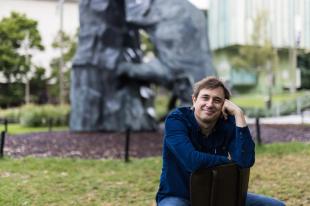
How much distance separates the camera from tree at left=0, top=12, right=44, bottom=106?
117 feet

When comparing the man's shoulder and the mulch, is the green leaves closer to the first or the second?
the mulch

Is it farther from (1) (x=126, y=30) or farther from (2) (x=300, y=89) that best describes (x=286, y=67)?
(1) (x=126, y=30)

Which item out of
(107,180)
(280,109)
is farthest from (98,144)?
(280,109)

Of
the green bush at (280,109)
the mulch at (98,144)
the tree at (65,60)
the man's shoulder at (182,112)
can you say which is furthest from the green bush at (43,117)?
the man's shoulder at (182,112)

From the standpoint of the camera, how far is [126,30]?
613 inches

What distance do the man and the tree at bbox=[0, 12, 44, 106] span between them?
3356cm

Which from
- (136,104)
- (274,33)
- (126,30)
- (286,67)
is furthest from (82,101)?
(286,67)

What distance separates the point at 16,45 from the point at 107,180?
31574mm

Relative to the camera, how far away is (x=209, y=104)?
314cm

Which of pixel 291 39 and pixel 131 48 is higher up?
pixel 291 39

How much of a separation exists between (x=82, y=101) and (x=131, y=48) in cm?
241

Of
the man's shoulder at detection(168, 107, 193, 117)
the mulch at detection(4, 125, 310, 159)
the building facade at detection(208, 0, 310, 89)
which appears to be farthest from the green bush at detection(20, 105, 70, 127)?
the building facade at detection(208, 0, 310, 89)

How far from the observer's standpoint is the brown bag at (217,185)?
295cm

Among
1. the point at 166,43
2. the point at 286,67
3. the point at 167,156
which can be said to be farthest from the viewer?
the point at 286,67
